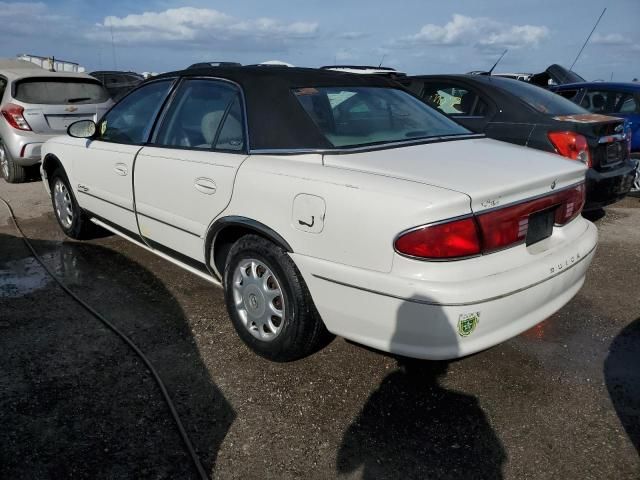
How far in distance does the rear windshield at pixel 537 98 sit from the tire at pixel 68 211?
13.9ft

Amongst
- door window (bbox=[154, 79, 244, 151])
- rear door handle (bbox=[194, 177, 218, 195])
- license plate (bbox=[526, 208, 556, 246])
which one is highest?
door window (bbox=[154, 79, 244, 151])

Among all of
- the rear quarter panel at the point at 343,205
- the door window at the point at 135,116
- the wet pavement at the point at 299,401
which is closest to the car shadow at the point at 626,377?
the wet pavement at the point at 299,401

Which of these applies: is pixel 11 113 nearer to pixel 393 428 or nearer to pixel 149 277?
pixel 149 277

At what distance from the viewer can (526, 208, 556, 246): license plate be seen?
2480 millimetres

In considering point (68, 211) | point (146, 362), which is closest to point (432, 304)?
point (146, 362)

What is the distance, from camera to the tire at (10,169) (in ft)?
24.6

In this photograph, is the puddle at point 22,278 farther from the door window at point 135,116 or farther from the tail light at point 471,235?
the tail light at point 471,235

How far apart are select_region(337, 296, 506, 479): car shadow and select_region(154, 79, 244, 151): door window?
1.50 m

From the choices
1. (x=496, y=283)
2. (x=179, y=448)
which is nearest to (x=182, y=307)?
(x=179, y=448)

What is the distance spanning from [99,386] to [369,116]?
2.09 m

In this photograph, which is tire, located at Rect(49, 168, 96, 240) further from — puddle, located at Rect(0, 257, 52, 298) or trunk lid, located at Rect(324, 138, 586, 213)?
trunk lid, located at Rect(324, 138, 586, 213)

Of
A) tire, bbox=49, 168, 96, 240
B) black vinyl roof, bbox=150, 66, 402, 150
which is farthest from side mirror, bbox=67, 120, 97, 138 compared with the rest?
black vinyl roof, bbox=150, 66, 402, 150

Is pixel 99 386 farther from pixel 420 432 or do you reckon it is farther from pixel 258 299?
pixel 420 432

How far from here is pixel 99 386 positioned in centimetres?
270
